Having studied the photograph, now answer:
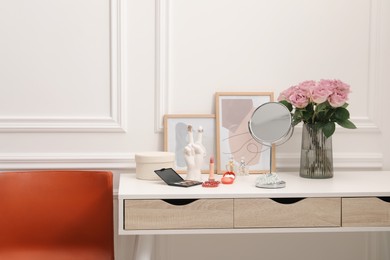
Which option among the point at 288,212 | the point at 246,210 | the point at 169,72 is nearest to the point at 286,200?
the point at 288,212

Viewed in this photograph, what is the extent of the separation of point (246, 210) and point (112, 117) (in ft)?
2.80

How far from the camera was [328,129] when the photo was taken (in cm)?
247

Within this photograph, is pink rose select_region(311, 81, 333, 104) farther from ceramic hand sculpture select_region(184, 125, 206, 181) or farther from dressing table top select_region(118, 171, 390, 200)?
ceramic hand sculpture select_region(184, 125, 206, 181)

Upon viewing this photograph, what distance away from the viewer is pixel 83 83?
8.70ft

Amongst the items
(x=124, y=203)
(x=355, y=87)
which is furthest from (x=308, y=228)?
(x=355, y=87)

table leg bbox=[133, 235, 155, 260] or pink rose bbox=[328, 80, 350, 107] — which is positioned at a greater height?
pink rose bbox=[328, 80, 350, 107]

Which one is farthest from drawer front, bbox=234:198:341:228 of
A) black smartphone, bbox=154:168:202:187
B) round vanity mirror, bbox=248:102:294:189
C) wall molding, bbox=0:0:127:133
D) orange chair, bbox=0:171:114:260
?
wall molding, bbox=0:0:127:133

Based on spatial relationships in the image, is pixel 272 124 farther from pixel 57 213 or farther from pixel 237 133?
pixel 57 213

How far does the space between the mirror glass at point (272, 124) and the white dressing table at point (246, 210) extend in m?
0.22

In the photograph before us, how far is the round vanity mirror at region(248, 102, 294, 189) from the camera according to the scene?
7.61 ft

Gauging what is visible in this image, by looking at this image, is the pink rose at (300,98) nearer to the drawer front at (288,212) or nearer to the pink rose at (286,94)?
the pink rose at (286,94)

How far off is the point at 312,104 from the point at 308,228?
23.1 inches

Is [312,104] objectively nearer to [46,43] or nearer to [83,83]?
[83,83]

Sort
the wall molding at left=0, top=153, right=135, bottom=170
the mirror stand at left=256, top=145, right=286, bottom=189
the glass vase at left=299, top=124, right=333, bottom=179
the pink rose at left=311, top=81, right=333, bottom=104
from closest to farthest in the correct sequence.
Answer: the mirror stand at left=256, top=145, right=286, bottom=189
the pink rose at left=311, top=81, right=333, bottom=104
the glass vase at left=299, top=124, right=333, bottom=179
the wall molding at left=0, top=153, right=135, bottom=170
